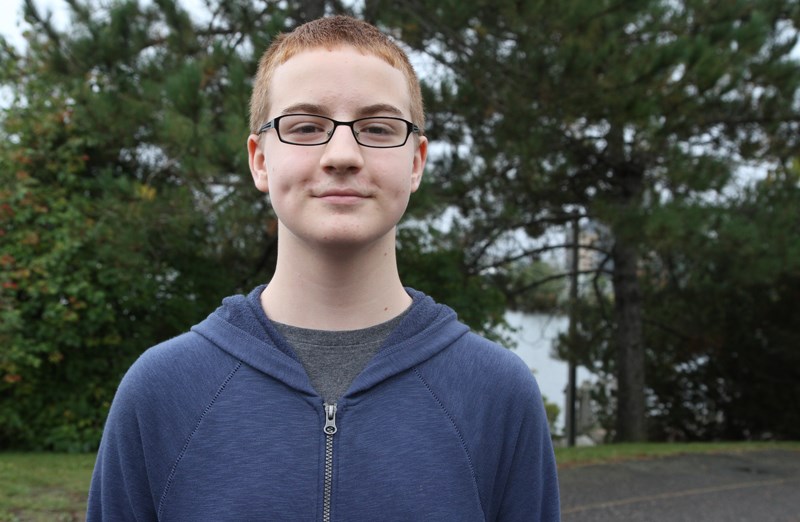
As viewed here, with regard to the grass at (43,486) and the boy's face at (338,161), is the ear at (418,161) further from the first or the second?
the grass at (43,486)

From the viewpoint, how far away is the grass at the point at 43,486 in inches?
193

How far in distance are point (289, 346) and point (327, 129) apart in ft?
1.21

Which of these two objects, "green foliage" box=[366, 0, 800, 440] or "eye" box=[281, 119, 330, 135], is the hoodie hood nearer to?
"eye" box=[281, 119, 330, 135]

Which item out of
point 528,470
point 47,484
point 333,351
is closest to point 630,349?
point 47,484

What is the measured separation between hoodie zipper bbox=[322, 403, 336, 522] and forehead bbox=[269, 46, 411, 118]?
0.49 meters

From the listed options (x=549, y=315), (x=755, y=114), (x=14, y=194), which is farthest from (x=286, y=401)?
(x=549, y=315)

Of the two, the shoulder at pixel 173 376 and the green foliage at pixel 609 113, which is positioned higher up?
the green foliage at pixel 609 113

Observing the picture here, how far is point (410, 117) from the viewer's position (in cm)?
140

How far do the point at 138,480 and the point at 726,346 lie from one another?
1524 cm

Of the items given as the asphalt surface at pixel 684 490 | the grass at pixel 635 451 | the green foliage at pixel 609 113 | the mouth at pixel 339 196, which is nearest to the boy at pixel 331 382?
the mouth at pixel 339 196

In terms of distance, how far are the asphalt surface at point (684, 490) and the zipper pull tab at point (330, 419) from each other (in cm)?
548

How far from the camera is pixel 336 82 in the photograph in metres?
1.32

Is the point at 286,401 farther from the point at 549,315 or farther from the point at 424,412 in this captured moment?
Answer: the point at 549,315

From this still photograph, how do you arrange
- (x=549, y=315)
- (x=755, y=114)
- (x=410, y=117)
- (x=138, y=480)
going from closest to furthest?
1. (x=138, y=480)
2. (x=410, y=117)
3. (x=755, y=114)
4. (x=549, y=315)
